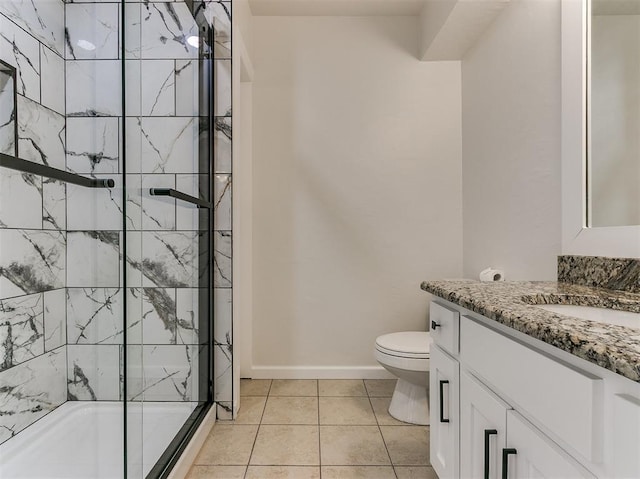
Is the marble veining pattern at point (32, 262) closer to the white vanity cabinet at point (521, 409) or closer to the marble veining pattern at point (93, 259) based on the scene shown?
the marble veining pattern at point (93, 259)

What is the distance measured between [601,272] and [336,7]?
7.27 ft

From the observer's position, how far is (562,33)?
149cm

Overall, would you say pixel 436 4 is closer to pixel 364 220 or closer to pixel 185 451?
pixel 364 220

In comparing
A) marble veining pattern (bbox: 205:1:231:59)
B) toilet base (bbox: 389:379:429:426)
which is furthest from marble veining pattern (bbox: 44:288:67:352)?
toilet base (bbox: 389:379:429:426)

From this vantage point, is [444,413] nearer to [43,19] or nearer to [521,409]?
[521,409]

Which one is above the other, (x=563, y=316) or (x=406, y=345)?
(x=563, y=316)

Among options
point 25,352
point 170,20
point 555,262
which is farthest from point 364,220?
point 25,352

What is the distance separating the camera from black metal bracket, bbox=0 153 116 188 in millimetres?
1030

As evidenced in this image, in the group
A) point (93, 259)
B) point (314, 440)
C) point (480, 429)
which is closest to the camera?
point (480, 429)

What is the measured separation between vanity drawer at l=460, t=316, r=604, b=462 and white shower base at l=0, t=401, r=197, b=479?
1.15 m

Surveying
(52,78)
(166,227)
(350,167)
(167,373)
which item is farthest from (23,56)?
(350,167)

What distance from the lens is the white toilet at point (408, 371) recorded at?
189cm

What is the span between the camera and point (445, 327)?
4.14 feet

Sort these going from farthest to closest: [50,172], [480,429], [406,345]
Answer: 1. [406,345]
2. [50,172]
3. [480,429]
